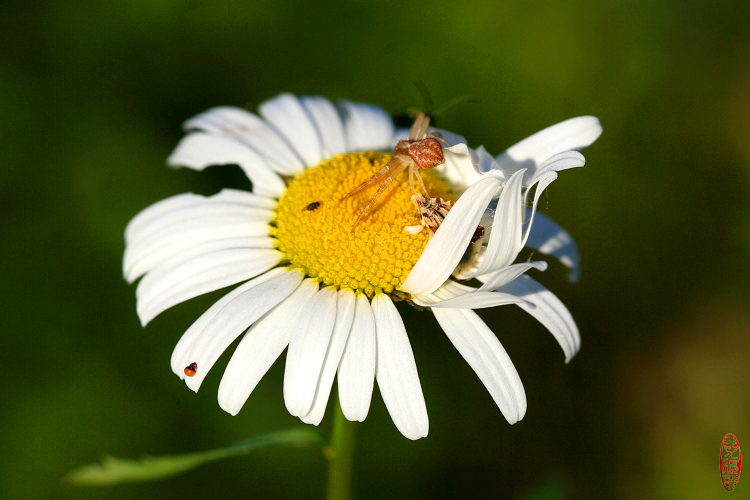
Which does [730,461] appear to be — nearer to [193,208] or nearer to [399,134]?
[399,134]

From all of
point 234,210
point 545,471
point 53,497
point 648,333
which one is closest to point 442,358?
point 545,471

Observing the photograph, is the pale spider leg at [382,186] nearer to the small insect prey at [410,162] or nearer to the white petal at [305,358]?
the small insect prey at [410,162]

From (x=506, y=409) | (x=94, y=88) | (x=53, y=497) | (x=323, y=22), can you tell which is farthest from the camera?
(x=323, y=22)

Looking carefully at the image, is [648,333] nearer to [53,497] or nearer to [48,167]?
[53,497]

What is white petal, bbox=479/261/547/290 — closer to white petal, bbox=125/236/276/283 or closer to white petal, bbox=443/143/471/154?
white petal, bbox=443/143/471/154

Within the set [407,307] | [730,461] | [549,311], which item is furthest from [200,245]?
[730,461]

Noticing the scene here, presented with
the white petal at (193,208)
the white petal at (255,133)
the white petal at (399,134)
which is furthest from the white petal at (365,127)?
the white petal at (193,208)

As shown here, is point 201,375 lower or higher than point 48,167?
lower
